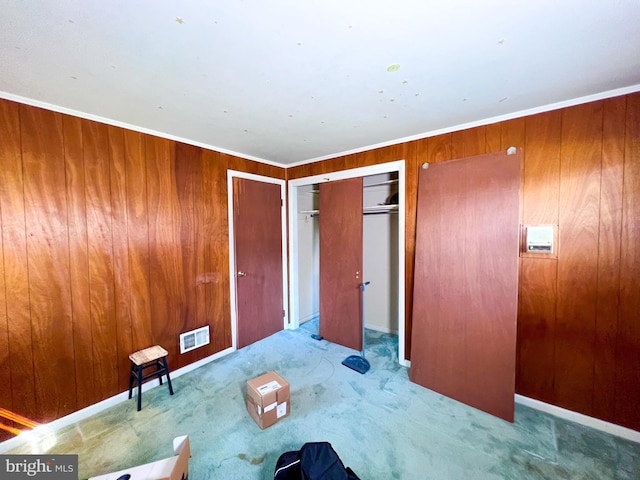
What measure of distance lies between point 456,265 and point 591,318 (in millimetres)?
951

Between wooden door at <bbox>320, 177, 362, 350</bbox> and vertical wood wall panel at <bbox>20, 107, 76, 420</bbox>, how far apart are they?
245 centimetres

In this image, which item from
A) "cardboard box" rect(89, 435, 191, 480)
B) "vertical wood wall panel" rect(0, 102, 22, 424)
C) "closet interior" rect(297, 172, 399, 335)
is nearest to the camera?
"cardboard box" rect(89, 435, 191, 480)

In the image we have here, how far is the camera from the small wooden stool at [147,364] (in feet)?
6.80

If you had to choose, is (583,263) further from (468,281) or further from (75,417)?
(75,417)

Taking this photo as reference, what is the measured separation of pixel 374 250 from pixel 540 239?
1972mm

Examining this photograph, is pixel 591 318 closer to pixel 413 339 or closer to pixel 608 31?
pixel 413 339

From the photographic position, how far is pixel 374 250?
3691mm

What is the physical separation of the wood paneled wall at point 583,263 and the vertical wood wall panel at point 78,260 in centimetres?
344

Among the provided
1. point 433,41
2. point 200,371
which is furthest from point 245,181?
point 433,41

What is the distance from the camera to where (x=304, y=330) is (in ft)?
12.0

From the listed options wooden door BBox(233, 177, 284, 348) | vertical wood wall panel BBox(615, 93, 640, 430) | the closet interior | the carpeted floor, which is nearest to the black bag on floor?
the carpeted floor

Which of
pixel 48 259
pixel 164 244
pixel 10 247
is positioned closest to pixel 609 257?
pixel 164 244

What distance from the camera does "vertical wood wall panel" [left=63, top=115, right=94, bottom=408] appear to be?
6.30ft

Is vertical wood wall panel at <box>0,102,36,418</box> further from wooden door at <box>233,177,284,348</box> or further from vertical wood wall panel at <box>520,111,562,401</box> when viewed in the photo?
vertical wood wall panel at <box>520,111,562,401</box>
